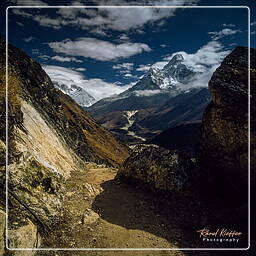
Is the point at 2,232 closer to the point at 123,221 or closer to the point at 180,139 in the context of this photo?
the point at 123,221

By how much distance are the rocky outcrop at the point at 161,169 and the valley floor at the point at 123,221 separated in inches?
34.6

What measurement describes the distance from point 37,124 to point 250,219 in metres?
17.5

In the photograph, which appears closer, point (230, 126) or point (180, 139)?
point (230, 126)

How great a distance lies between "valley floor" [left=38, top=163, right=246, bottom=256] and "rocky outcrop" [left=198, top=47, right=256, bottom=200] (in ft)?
10.0

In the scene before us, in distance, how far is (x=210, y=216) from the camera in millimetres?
12852

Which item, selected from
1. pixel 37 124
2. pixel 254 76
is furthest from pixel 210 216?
pixel 37 124

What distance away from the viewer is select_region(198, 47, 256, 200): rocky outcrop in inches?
527

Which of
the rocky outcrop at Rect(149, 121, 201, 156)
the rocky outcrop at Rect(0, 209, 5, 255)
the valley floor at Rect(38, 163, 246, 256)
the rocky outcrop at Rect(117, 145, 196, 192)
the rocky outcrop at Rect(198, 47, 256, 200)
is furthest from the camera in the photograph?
the rocky outcrop at Rect(149, 121, 201, 156)

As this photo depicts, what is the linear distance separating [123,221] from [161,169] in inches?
185

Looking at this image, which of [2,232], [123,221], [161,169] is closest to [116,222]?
[123,221]

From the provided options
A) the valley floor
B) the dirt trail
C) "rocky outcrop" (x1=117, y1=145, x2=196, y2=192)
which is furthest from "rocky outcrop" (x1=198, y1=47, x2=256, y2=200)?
the dirt trail

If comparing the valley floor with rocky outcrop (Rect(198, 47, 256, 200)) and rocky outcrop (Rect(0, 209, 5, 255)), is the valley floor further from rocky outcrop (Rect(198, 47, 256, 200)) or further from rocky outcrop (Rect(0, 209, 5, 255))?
rocky outcrop (Rect(198, 47, 256, 200))

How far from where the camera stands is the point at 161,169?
50.6 feet

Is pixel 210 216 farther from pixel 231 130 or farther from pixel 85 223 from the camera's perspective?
pixel 85 223
